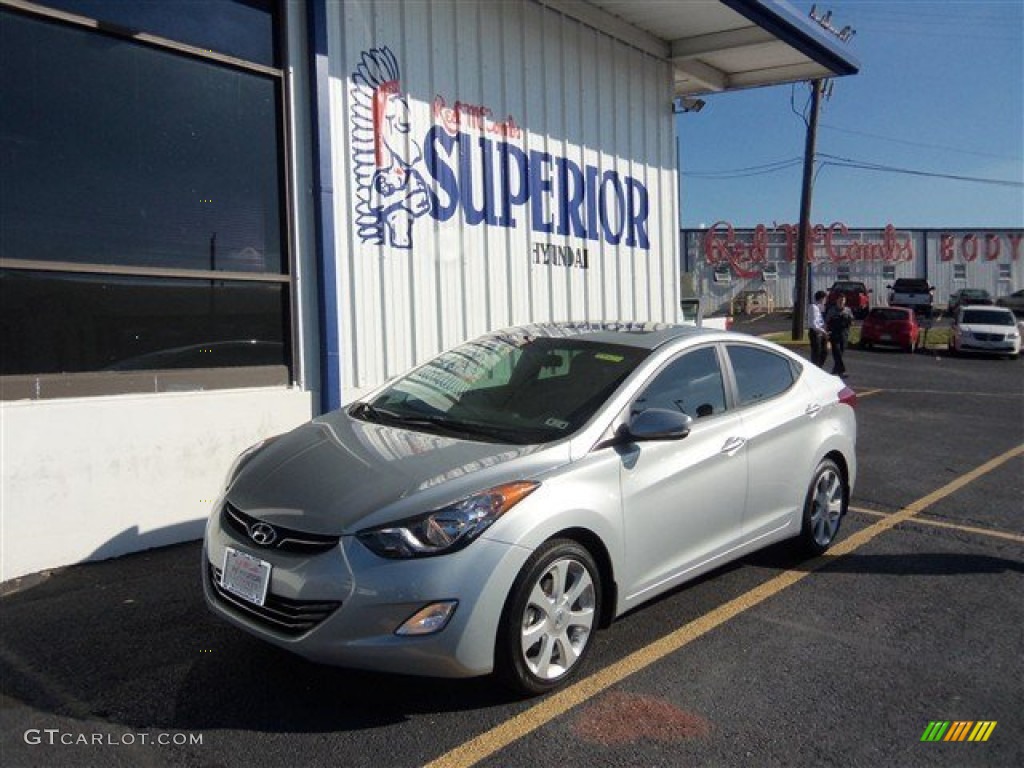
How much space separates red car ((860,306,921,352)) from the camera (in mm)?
24922

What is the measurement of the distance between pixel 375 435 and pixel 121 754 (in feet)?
5.36

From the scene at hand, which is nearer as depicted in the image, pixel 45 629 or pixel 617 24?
pixel 45 629

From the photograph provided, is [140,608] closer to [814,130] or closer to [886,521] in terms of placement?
[886,521]

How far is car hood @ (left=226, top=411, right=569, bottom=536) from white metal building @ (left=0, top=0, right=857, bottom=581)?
80.4 inches

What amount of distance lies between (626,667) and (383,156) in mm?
4921

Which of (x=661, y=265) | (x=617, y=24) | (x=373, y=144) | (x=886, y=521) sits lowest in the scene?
(x=886, y=521)

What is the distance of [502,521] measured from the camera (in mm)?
3312

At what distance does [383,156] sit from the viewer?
7.29 meters

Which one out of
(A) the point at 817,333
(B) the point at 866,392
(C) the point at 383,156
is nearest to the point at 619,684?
(C) the point at 383,156

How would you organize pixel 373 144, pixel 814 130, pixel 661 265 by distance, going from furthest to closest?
pixel 814 130 → pixel 661 265 → pixel 373 144

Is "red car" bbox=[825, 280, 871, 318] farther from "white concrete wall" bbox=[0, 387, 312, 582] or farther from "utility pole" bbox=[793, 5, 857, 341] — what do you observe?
"white concrete wall" bbox=[0, 387, 312, 582]

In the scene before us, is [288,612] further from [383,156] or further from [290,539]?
[383,156]

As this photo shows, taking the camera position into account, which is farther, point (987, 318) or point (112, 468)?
point (987, 318)

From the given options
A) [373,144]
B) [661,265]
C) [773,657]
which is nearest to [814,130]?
[661,265]
